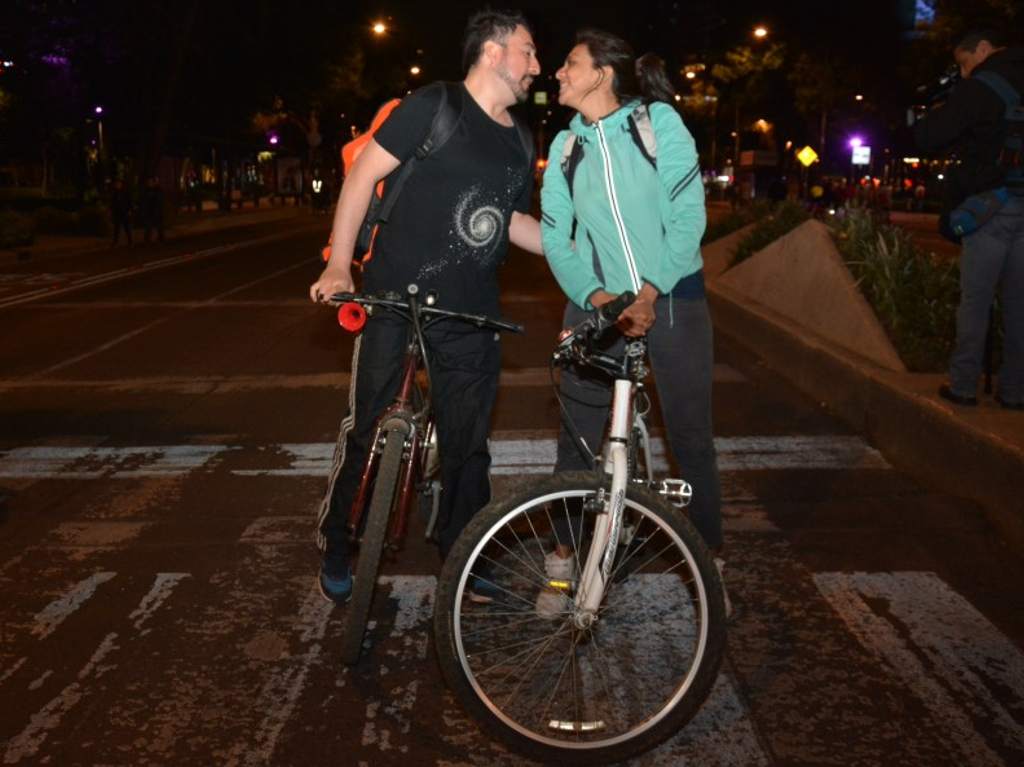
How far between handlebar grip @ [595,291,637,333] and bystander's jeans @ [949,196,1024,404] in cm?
379

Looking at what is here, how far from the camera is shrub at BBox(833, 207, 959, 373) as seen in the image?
352 inches

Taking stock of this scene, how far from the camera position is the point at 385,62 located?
8556cm

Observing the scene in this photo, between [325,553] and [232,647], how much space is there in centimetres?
48

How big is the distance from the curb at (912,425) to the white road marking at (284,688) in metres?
3.08

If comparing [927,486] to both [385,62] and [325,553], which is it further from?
[385,62]

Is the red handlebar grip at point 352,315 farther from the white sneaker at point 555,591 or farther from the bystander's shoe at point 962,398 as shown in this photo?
the bystander's shoe at point 962,398

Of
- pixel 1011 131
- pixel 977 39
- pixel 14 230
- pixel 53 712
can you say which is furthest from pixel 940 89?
pixel 14 230

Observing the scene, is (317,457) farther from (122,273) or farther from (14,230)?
(14,230)

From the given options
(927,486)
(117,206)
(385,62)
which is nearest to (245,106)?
(117,206)

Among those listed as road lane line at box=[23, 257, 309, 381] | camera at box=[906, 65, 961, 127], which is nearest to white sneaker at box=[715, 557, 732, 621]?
camera at box=[906, 65, 961, 127]

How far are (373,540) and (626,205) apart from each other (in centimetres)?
131

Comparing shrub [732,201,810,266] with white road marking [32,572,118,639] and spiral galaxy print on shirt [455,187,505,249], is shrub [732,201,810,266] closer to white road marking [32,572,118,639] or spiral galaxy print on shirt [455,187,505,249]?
white road marking [32,572,118,639]

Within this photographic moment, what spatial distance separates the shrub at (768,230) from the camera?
17.6 m

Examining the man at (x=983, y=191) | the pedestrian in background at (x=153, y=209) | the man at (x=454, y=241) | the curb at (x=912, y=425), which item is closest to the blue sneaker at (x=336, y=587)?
the man at (x=454, y=241)
